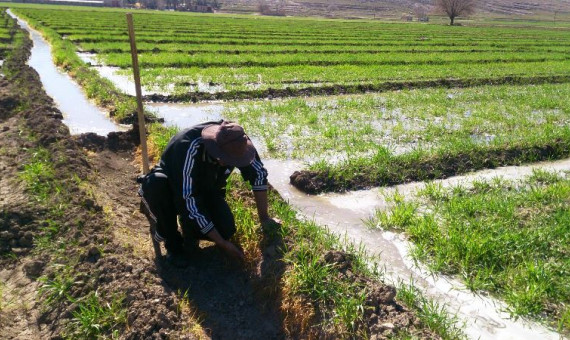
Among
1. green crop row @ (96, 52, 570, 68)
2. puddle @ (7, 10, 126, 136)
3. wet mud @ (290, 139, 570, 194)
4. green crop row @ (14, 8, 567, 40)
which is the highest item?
green crop row @ (14, 8, 567, 40)

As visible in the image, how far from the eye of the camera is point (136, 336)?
10.3ft

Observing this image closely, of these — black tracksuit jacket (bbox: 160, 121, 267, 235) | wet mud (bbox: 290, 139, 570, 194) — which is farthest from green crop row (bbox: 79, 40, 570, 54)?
black tracksuit jacket (bbox: 160, 121, 267, 235)

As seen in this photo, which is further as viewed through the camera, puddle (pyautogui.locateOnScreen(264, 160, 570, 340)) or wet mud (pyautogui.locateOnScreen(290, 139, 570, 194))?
wet mud (pyautogui.locateOnScreen(290, 139, 570, 194))

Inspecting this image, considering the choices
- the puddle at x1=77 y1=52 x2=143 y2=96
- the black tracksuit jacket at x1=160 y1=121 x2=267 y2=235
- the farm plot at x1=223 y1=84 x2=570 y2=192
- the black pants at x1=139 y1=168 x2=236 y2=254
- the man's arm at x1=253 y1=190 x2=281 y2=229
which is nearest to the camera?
the black tracksuit jacket at x1=160 y1=121 x2=267 y2=235

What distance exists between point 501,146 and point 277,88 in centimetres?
637

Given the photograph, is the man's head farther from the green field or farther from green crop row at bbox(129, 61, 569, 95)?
green crop row at bbox(129, 61, 569, 95)

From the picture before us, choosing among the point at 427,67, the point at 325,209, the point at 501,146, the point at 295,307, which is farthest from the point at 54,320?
the point at 427,67

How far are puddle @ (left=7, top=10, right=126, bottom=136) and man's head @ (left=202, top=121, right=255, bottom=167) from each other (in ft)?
17.6

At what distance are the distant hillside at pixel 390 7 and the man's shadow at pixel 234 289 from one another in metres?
96.8

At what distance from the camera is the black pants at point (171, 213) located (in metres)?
3.81

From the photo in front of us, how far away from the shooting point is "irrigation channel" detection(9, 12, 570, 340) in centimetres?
344

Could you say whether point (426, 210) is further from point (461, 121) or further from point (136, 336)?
point (461, 121)

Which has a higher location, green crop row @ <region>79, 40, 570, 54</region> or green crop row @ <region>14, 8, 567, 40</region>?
green crop row @ <region>14, 8, 567, 40</region>

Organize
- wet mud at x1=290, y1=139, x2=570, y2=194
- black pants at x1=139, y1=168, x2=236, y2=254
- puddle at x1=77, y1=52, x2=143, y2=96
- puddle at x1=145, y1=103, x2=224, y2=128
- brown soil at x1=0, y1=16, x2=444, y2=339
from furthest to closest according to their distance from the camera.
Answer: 1. puddle at x1=77, y1=52, x2=143, y2=96
2. puddle at x1=145, y1=103, x2=224, y2=128
3. wet mud at x1=290, y1=139, x2=570, y2=194
4. black pants at x1=139, y1=168, x2=236, y2=254
5. brown soil at x1=0, y1=16, x2=444, y2=339
